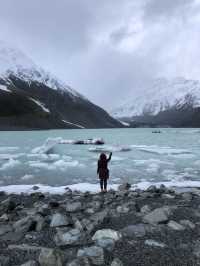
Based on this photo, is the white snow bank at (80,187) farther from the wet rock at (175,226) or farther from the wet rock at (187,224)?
the wet rock at (175,226)

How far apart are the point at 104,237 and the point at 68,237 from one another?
71cm

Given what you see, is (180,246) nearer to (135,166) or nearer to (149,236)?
(149,236)

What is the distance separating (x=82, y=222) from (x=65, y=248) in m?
1.64

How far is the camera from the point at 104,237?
274 inches

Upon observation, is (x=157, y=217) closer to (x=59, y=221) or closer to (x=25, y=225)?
(x=59, y=221)

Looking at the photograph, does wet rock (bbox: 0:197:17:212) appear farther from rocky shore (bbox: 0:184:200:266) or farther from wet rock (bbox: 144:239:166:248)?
wet rock (bbox: 144:239:166:248)

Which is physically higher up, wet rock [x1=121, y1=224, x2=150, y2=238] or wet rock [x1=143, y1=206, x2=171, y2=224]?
wet rock [x1=143, y1=206, x2=171, y2=224]

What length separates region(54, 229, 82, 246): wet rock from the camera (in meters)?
6.76

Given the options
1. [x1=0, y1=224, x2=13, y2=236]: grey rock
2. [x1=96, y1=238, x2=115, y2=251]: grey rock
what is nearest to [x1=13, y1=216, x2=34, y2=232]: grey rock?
[x1=0, y1=224, x2=13, y2=236]: grey rock

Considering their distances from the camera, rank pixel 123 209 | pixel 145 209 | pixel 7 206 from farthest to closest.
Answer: pixel 7 206, pixel 123 209, pixel 145 209

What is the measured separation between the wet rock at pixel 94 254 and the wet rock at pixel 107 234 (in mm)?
570

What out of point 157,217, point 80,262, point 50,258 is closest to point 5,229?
point 50,258

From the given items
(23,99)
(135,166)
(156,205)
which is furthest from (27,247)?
(23,99)

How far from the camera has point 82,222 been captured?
26.9 ft
